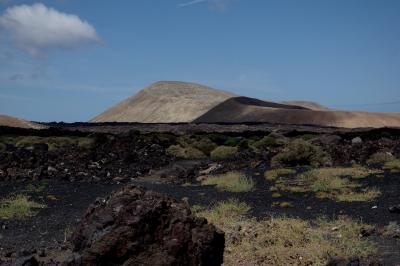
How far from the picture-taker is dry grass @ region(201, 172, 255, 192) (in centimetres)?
1567

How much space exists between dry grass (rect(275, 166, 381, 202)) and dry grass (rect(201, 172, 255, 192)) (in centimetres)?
90

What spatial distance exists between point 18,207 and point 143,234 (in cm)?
754

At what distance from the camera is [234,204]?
12.6 meters

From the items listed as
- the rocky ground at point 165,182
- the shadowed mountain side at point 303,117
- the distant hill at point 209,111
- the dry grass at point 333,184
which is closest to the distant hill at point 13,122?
the distant hill at point 209,111

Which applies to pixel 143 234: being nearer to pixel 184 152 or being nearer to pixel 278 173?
pixel 278 173

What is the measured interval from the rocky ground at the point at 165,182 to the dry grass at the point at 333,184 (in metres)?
0.20

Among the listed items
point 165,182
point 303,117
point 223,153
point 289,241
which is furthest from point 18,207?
point 303,117

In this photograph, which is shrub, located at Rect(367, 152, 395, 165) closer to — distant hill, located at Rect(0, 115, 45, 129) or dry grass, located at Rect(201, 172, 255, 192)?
dry grass, located at Rect(201, 172, 255, 192)

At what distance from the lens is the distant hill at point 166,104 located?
4259 inches

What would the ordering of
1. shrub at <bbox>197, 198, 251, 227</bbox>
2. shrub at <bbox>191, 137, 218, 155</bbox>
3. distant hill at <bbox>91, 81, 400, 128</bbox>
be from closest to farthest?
shrub at <bbox>197, 198, 251, 227</bbox>
shrub at <bbox>191, 137, 218, 155</bbox>
distant hill at <bbox>91, 81, 400, 128</bbox>

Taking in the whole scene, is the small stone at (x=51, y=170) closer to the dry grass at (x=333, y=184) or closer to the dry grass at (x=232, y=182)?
the dry grass at (x=232, y=182)

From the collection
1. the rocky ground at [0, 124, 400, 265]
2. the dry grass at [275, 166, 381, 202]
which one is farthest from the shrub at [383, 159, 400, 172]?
the dry grass at [275, 166, 381, 202]

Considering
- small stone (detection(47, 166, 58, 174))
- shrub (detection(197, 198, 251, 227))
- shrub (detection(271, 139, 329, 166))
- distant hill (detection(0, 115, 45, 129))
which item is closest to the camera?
shrub (detection(197, 198, 251, 227))

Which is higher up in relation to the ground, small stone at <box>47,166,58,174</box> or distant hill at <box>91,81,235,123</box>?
distant hill at <box>91,81,235,123</box>
